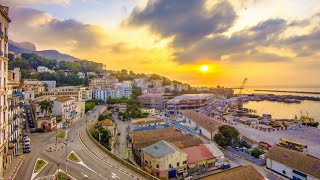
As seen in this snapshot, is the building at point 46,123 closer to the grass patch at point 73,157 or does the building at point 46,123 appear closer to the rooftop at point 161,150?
the grass patch at point 73,157

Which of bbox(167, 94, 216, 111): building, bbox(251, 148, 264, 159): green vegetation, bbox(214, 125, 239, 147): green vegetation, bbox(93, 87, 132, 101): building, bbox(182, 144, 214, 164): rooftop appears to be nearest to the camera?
bbox(182, 144, 214, 164): rooftop

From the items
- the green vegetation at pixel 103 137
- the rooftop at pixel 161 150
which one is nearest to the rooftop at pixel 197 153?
the rooftop at pixel 161 150

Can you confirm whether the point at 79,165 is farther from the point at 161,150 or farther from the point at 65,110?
the point at 65,110

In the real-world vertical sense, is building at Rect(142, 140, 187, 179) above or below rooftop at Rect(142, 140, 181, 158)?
below

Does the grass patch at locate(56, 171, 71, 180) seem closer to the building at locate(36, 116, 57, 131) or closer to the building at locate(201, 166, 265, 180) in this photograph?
the building at locate(201, 166, 265, 180)

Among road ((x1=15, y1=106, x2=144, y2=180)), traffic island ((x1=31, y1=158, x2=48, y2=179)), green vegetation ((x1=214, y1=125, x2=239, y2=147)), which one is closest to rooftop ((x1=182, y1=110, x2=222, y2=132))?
green vegetation ((x1=214, y1=125, x2=239, y2=147))

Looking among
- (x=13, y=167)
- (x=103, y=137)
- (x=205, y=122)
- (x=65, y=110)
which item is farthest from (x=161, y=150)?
(x=65, y=110)

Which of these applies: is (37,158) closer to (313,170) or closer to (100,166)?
(100,166)
